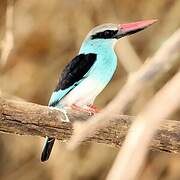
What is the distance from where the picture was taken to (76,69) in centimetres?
138

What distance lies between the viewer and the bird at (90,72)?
1.34 m

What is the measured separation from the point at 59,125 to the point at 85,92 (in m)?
0.10

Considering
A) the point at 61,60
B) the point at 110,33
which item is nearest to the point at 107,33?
the point at 110,33

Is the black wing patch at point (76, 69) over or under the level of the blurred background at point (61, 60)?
over

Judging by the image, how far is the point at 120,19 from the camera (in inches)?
119

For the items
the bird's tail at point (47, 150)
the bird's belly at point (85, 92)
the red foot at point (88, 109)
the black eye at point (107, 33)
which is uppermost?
the black eye at point (107, 33)

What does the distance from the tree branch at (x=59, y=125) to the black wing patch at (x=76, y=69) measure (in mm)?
81

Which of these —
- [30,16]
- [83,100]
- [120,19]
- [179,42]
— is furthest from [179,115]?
[179,42]

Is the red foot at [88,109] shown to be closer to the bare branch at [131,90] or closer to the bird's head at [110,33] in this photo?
the bird's head at [110,33]

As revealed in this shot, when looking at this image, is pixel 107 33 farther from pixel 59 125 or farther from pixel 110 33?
pixel 59 125

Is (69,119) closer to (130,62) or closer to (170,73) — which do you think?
(130,62)

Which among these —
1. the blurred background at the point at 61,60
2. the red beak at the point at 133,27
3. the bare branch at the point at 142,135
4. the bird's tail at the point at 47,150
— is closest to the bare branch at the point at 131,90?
the bare branch at the point at 142,135

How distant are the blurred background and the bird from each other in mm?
1433

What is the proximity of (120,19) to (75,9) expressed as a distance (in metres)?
0.24
